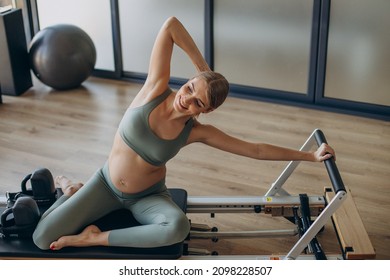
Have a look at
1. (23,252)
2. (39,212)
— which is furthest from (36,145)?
(23,252)

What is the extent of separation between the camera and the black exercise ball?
3.94 meters

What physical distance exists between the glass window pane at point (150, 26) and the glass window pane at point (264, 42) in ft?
0.49

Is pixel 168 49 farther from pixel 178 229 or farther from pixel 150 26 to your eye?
pixel 150 26

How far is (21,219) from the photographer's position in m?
2.11

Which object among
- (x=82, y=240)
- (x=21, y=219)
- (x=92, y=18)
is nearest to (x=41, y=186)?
(x=21, y=219)

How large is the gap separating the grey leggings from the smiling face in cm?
41

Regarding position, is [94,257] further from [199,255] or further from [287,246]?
[287,246]

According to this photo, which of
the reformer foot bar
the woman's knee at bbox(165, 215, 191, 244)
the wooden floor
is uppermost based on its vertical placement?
the woman's knee at bbox(165, 215, 191, 244)

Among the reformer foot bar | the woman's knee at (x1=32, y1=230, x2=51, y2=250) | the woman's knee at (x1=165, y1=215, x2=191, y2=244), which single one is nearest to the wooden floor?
the reformer foot bar

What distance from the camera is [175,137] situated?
207 centimetres

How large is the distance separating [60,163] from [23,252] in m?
1.15

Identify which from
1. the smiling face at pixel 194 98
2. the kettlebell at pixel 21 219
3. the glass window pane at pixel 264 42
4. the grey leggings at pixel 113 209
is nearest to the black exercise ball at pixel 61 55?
the glass window pane at pixel 264 42

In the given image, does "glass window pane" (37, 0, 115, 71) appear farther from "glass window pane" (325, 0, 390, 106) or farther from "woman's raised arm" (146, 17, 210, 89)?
"woman's raised arm" (146, 17, 210, 89)

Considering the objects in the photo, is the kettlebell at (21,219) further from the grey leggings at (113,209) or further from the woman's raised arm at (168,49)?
the woman's raised arm at (168,49)
